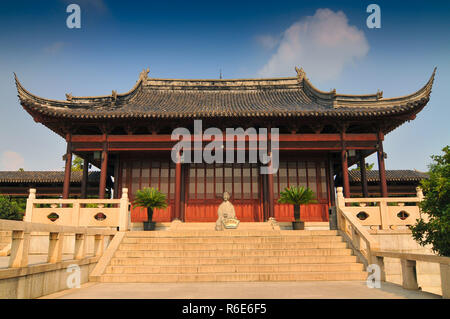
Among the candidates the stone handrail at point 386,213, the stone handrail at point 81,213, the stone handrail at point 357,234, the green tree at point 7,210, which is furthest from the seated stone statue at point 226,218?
the green tree at point 7,210

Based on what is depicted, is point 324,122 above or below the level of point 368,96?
below

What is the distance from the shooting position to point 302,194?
11258mm

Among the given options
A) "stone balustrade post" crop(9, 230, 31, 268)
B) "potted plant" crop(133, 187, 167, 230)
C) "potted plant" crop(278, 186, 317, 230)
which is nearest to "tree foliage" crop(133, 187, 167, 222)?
"potted plant" crop(133, 187, 167, 230)

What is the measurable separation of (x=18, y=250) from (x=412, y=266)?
6.57 meters

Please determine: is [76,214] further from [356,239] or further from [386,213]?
[386,213]

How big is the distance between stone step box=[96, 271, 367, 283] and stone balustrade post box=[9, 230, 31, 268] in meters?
2.57

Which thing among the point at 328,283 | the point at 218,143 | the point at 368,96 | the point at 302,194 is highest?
the point at 368,96

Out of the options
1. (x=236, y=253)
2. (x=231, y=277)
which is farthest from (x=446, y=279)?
(x=236, y=253)

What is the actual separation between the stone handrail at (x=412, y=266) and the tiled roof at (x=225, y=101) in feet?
21.2

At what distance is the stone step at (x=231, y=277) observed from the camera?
7.07 metres

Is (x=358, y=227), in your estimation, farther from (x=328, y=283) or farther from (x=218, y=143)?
(x=218, y=143)
